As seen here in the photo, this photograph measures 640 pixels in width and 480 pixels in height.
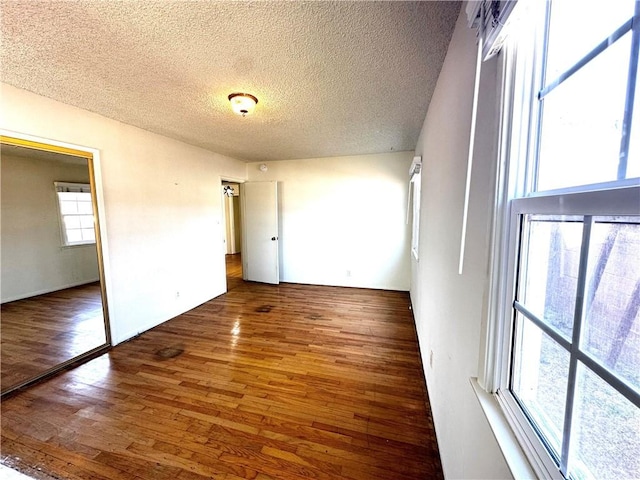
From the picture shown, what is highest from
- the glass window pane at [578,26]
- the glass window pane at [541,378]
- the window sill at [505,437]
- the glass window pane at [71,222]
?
the glass window pane at [578,26]

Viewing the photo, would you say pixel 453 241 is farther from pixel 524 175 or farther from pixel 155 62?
pixel 155 62

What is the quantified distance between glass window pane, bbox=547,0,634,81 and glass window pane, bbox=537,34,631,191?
→ 0.04 m

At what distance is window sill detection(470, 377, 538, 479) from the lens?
0.58m

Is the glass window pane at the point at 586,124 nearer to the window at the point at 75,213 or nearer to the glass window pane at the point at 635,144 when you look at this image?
the glass window pane at the point at 635,144

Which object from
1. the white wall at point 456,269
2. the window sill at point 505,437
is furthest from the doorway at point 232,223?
the window sill at point 505,437

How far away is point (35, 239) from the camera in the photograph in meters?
3.64

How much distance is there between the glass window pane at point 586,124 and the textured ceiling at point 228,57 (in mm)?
1019

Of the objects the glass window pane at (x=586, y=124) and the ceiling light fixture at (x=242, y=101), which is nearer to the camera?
the glass window pane at (x=586, y=124)

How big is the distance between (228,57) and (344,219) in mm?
3310

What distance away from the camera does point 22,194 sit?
341cm

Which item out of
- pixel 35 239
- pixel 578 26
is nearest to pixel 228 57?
pixel 578 26

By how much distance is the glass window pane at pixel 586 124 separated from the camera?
451 mm

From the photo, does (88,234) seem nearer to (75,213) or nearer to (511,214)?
(75,213)

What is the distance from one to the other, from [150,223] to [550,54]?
3.69 meters
